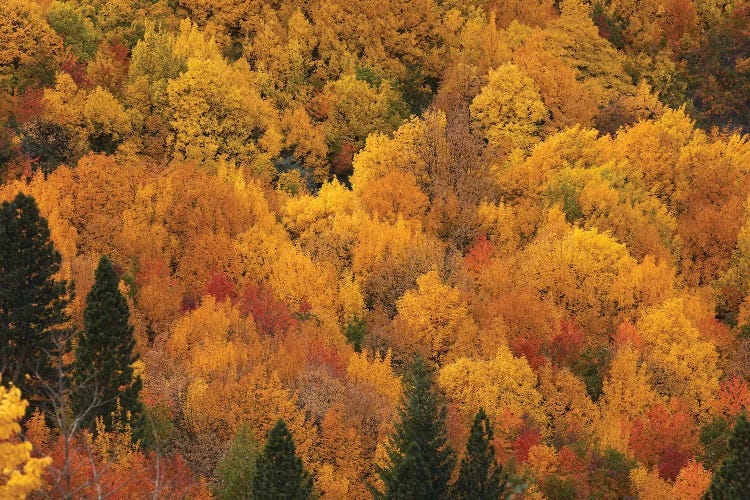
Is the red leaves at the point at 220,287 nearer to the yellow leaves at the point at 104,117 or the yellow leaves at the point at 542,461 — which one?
the yellow leaves at the point at 104,117

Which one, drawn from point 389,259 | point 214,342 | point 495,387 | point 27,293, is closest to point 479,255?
point 389,259

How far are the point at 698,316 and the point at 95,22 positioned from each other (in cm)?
6203

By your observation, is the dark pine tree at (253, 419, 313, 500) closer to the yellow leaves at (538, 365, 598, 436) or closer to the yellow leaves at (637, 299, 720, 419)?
the yellow leaves at (538, 365, 598, 436)

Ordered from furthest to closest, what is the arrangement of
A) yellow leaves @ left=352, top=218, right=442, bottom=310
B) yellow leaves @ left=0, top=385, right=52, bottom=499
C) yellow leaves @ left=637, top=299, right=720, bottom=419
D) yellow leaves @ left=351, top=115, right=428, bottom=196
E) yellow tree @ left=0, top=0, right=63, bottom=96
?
yellow tree @ left=0, top=0, right=63, bottom=96, yellow leaves @ left=351, top=115, right=428, bottom=196, yellow leaves @ left=352, top=218, right=442, bottom=310, yellow leaves @ left=637, top=299, right=720, bottom=419, yellow leaves @ left=0, top=385, right=52, bottom=499

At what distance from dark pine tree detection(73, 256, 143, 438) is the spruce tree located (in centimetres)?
1496

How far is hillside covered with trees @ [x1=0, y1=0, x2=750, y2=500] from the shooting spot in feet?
182

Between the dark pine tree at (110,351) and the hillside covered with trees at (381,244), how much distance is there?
122 millimetres

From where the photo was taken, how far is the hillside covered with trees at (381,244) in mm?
55531

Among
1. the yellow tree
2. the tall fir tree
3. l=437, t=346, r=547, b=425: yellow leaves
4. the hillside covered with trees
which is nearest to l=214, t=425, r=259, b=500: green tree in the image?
the hillside covered with trees

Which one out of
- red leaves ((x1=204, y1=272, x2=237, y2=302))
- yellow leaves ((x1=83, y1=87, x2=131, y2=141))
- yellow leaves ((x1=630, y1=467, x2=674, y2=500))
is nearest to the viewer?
yellow leaves ((x1=630, y1=467, x2=674, y2=500))

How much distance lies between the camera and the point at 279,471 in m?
45.2

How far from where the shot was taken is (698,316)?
271 feet

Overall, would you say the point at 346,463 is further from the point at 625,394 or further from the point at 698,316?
the point at 698,316

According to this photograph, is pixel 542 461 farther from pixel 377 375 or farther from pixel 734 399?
pixel 734 399
